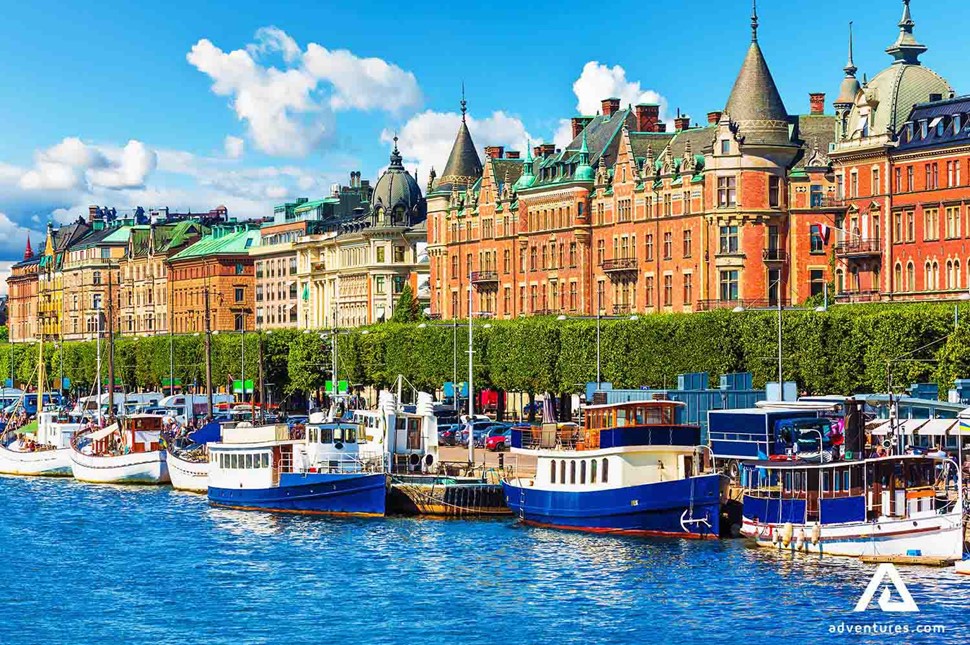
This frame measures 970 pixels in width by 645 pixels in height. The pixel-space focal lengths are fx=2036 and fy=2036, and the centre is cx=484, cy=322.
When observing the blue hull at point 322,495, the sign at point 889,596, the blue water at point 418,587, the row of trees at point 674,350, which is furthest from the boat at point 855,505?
the row of trees at point 674,350

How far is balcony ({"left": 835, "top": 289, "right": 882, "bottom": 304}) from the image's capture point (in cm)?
12600

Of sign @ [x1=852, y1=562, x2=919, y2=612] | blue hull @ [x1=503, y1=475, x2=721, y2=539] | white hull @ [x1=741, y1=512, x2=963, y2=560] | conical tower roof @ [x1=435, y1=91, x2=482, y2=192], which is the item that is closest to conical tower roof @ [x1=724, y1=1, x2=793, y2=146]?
conical tower roof @ [x1=435, y1=91, x2=482, y2=192]

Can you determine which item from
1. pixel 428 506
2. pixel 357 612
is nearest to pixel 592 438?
pixel 428 506

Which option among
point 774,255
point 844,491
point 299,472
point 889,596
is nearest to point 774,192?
point 774,255

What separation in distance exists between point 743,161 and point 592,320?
1662 cm

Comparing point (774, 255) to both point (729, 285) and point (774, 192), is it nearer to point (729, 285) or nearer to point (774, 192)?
point (729, 285)

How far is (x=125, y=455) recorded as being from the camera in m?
107

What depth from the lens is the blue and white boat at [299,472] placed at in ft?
281

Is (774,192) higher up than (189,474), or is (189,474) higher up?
(774,192)

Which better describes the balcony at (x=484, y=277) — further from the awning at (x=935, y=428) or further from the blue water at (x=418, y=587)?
the awning at (x=935, y=428)

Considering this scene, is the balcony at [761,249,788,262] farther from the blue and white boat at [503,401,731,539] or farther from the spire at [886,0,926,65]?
the blue and white boat at [503,401,731,539]

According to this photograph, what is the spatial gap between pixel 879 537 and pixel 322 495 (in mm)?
27867

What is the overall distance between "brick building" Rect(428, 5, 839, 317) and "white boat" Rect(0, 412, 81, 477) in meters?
43.9

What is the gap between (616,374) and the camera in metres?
123
